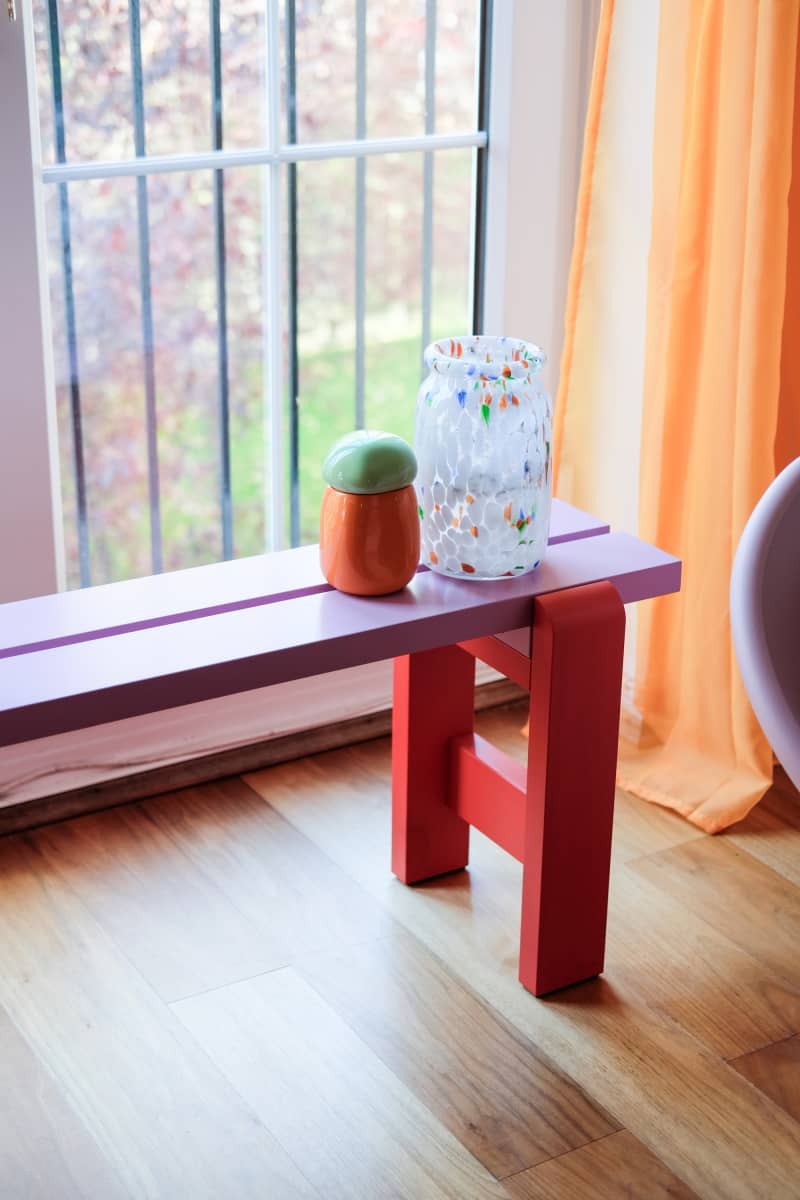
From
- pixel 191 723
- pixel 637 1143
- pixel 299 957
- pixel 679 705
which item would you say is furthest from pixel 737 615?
pixel 191 723

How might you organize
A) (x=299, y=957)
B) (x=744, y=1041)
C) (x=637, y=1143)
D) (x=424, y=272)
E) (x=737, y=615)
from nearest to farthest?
(x=737, y=615), (x=637, y=1143), (x=744, y=1041), (x=299, y=957), (x=424, y=272)

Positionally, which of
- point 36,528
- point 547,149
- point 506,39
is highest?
point 506,39

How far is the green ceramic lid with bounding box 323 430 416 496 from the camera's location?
1608 millimetres

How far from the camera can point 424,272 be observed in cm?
233

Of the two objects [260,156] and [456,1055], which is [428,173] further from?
[456,1055]

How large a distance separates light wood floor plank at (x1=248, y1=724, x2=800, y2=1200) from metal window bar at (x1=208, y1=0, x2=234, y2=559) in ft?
1.37

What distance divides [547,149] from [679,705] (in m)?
0.85

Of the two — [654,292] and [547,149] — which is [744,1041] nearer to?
[654,292]

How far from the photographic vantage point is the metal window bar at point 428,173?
86.1 inches

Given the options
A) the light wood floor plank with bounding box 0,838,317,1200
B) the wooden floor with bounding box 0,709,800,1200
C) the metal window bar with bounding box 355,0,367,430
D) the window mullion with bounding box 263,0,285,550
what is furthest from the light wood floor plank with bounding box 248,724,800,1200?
the metal window bar with bounding box 355,0,367,430

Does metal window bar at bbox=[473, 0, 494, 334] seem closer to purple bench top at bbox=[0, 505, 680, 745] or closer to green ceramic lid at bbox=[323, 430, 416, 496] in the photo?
purple bench top at bbox=[0, 505, 680, 745]

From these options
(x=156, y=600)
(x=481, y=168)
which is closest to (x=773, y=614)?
(x=156, y=600)

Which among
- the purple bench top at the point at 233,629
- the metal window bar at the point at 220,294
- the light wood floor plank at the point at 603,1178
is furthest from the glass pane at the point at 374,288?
the light wood floor plank at the point at 603,1178

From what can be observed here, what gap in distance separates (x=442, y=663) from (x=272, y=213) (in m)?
0.70
